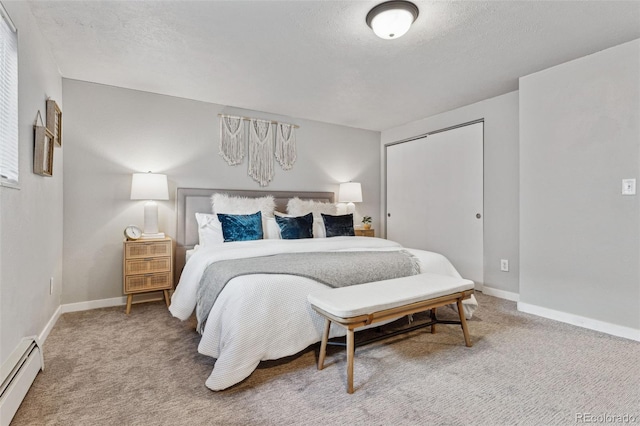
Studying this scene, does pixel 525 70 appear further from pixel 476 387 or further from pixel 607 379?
pixel 476 387

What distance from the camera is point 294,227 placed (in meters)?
3.54

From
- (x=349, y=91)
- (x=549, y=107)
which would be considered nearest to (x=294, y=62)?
(x=349, y=91)

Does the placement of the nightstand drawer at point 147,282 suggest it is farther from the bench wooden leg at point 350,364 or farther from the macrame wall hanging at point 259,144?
the bench wooden leg at point 350,364

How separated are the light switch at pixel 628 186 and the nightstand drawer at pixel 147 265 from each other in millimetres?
4048

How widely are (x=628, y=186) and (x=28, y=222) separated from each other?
4.30 meters

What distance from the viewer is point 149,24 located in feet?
7.23

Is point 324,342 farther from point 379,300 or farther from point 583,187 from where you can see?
point 583,187

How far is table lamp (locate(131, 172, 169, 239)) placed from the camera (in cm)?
319

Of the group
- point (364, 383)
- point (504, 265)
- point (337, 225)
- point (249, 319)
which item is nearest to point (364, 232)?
point (337, 225)

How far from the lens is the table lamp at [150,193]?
319 cm

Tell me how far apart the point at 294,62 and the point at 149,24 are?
1122 millimetres

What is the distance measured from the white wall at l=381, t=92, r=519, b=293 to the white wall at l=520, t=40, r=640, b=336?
37cm

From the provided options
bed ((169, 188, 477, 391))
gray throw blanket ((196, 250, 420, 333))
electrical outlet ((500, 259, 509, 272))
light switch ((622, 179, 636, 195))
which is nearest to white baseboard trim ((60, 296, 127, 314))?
bed ((169, 188, 477, 391))

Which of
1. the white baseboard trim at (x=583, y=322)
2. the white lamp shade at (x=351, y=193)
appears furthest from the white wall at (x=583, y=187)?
the white lamp shade at (x=351, y=193)
